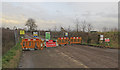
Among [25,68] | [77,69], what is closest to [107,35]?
[77,69]

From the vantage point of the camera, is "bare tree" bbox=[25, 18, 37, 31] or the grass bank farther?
"bare tree" bbox=[25, 18, 37, 31]

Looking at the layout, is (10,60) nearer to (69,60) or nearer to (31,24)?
(69,60)

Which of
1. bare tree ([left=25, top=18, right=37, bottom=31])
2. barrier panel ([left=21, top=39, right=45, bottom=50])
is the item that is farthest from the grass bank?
bare tree ([left=25, top=18, right=37, bottom=31])

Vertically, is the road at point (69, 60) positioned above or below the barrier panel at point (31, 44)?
below

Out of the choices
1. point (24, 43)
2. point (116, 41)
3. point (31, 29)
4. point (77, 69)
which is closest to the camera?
point (77, 69)

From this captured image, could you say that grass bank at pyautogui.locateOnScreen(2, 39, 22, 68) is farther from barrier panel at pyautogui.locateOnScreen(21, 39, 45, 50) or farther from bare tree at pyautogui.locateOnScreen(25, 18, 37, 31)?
bare tree at pyautogui.locateOnScreen(25, 18, 37, 31)

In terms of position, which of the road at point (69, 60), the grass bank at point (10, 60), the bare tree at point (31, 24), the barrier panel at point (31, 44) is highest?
the bare tree at point (31, 24)

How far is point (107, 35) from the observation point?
66.3ft

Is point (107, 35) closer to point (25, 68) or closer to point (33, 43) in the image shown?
point (33, 43)

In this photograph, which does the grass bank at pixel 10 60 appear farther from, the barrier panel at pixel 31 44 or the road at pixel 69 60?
the barrier panel at pixel 31 44

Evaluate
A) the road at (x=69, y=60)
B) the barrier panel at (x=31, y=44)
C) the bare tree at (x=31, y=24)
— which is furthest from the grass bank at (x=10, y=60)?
the bare tree at (x=31, y=24)

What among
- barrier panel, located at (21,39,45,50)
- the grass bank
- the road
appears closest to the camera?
the grass bank

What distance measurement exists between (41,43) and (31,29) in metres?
59.5

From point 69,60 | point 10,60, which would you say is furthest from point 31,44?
point 69,60
